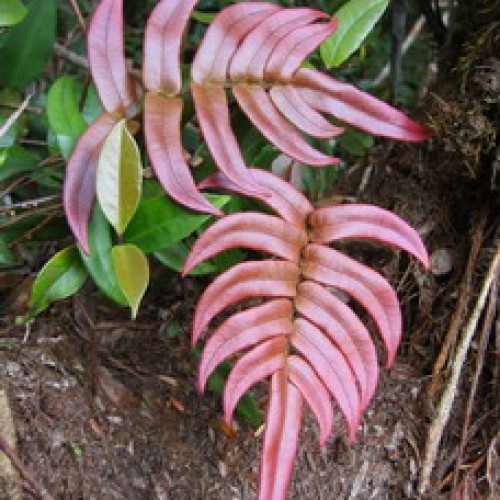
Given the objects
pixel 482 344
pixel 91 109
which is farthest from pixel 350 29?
pixel 482 344

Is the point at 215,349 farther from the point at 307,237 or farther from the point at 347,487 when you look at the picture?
the point at 347,487

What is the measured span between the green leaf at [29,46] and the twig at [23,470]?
63 centimetres

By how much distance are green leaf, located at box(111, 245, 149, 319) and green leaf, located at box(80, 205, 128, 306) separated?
0.05 metres

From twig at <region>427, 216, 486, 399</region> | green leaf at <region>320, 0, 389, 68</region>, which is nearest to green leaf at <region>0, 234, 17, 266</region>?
green leaf at <region>320, 0, 389, 68</region>

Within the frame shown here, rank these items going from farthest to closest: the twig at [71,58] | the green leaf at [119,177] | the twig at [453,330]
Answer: the twig at [71,58], the twig at [453,330], the green leaf at [119,177]

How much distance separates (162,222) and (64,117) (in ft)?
0.63

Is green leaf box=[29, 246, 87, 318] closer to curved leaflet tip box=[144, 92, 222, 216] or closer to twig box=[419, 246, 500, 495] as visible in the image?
curved leaflet tip box=[144, 92, 222, 216]

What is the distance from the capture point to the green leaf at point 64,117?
103cm

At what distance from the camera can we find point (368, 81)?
76.7 inches

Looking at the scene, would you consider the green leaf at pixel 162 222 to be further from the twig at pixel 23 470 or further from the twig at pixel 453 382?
the twig at pixel 453 382

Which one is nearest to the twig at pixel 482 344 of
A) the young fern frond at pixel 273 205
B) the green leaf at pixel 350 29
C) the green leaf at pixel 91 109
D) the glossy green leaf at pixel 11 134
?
the young fern frond at pixel 273 205

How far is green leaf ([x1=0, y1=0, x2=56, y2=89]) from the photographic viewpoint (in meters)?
1.30

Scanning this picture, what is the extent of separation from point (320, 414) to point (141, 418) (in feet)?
1.10

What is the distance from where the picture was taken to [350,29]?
1.13 meters
